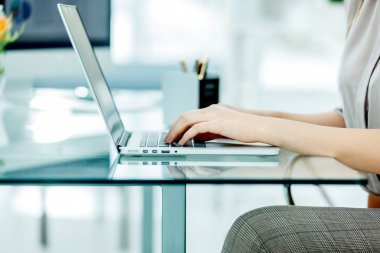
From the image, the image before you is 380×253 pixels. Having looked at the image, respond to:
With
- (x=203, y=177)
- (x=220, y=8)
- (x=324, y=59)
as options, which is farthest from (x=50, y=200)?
(x=203, y=177)

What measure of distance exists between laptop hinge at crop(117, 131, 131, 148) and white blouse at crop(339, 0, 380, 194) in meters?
0.40

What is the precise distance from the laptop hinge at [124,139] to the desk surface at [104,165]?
3 centimetres

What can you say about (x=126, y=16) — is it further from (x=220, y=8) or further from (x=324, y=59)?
(x=324, y=59)

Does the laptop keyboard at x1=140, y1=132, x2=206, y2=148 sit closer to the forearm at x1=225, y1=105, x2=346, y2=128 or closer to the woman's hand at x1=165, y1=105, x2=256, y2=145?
the woman's hand at x1=165, y1=105, x2=256, y2=145

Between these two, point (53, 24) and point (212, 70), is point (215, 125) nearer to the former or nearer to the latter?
point (53, 24)

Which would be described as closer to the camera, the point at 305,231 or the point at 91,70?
the point at 305,231

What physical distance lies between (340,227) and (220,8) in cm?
213

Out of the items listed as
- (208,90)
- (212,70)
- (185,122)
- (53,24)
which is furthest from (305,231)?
(212,70)

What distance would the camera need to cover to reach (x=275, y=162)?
1104 mm

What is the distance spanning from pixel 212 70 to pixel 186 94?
1.16 meters

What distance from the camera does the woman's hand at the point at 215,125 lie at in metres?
1.09

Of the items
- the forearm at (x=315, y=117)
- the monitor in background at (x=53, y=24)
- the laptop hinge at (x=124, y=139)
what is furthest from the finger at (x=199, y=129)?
the monitor in background at (x=53, y=24)

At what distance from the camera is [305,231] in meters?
0.99

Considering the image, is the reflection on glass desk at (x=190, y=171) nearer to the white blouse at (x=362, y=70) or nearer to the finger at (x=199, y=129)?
the finger at (x=199, y=129)
